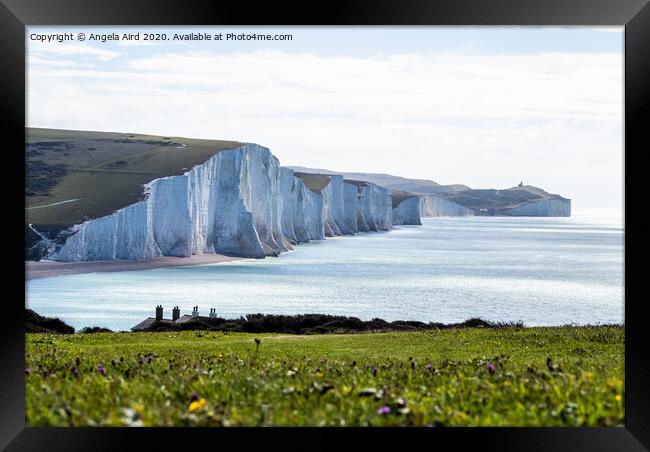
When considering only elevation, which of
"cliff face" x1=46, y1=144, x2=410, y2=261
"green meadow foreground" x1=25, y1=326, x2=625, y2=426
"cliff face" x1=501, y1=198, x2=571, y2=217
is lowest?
"green meadow foreground" x1=25, y1=326, x2=625, y2=426

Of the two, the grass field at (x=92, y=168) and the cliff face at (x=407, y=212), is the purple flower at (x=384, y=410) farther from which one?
the cliff face at (x=407, y=212)

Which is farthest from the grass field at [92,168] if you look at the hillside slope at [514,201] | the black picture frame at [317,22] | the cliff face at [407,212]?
the hillside slope at [514,201]

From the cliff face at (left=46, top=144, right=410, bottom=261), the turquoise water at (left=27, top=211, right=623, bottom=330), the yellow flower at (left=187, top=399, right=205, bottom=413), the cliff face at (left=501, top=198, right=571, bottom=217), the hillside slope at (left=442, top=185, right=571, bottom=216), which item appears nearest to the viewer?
the yellow flower at (left=187, top=399, right=205, bottom=413)

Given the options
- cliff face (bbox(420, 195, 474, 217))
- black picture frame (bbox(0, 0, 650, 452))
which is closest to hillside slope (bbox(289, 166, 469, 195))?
cliff face (bbox(420, 195, 474, 217))

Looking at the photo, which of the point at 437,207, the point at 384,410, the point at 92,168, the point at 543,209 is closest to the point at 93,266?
the point at 92,168

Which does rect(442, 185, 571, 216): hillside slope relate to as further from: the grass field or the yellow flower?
the yellow flower
